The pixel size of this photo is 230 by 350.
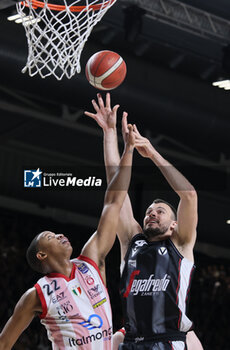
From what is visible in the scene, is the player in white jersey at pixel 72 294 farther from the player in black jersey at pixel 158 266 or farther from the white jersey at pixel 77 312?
the player in black jersey at pixel 158 266

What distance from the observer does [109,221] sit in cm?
397

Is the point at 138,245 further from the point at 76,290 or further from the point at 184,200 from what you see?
the point at 76,290

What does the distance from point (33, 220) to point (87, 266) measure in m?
9.81

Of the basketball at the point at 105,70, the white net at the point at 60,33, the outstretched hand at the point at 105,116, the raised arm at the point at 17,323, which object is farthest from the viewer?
the white net at the point at 60,33

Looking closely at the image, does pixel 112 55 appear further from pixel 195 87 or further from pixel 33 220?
pixel 33 220

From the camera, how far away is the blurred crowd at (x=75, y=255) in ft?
36.7

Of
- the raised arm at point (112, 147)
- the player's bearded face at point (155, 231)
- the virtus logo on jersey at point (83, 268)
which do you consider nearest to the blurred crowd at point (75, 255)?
the raised arm at point (112, 147)

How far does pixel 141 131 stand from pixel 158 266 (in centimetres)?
690

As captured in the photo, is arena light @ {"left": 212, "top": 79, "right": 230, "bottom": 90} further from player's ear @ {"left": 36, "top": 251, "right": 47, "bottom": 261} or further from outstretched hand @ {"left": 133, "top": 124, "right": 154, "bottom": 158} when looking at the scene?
player's ear @ {"left": 36, "top": 251, "right": 47, "bottom": 261}

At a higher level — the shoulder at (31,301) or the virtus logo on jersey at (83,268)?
the virtus logo on jersey at (83,268)

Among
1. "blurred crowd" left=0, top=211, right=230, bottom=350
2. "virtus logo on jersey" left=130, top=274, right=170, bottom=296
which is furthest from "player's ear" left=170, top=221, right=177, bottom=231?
"blurred crowd" left=0, top=211, right=230, bottom=350

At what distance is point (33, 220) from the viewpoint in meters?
13.6

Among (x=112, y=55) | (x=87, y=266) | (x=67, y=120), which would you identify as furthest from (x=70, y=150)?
Answer: (x=87, y=266)

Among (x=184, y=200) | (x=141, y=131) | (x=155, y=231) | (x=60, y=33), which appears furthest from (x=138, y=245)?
(x=141, y=131)
